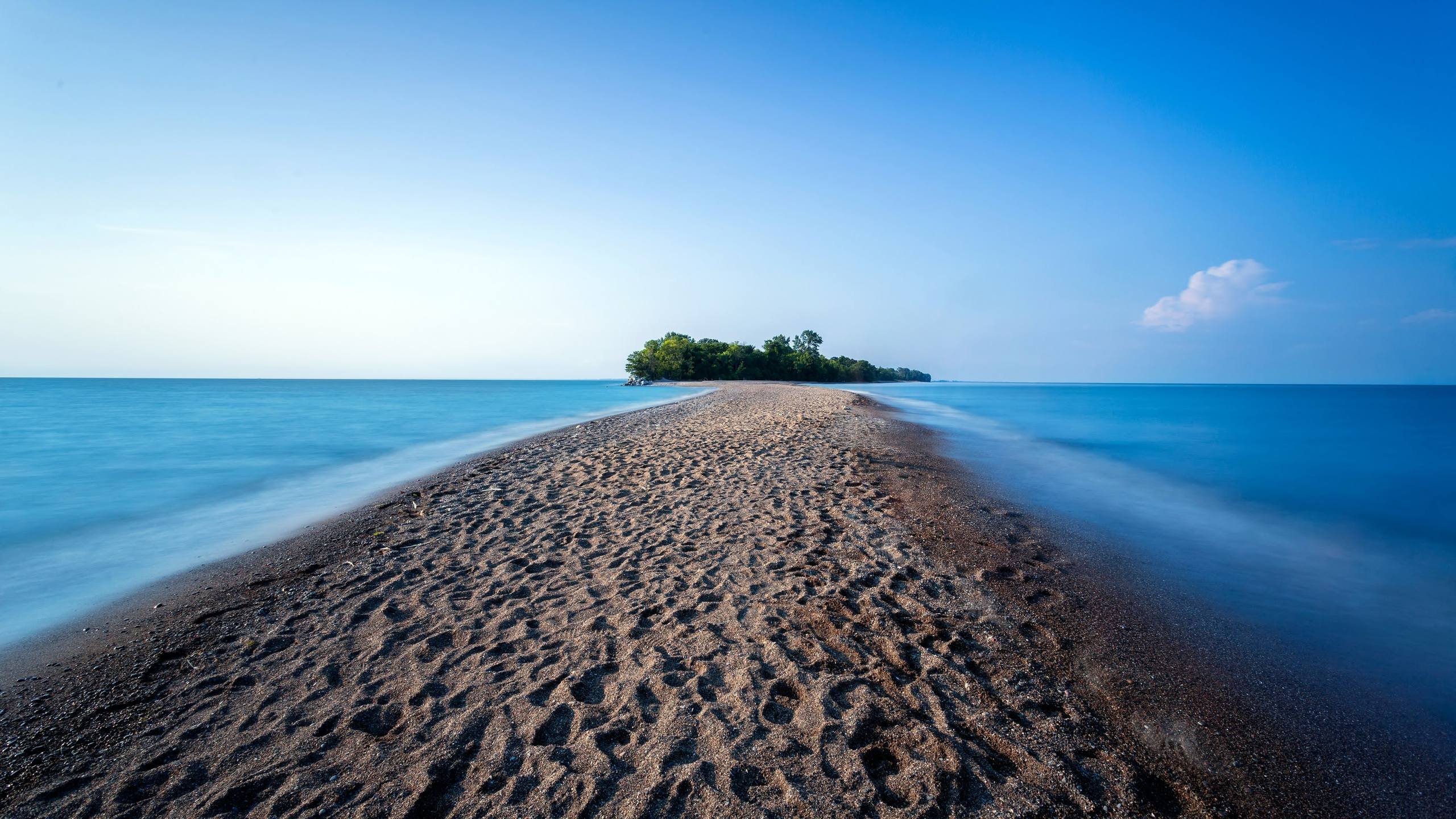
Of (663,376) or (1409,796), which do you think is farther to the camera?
(663,376)

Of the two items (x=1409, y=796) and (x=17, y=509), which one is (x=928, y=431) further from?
(x=17, y=509)

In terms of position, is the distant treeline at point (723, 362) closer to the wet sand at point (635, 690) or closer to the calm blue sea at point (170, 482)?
the calm blue sea at point (170, 482)

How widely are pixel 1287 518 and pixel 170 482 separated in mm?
25439

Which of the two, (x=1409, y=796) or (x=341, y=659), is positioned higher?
(x=341, y=659)

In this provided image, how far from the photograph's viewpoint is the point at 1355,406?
56.0 metres

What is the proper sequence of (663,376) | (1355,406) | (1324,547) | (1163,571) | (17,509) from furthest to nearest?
(663,376) → (1355,406) → (17,509) → (1324,547) → (1163,571)

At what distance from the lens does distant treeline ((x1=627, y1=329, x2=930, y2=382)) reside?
9138 cm

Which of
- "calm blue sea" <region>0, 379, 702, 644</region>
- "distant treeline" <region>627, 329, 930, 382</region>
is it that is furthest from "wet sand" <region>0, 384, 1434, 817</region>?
"distant treeline" <region>627, 329, 930, 382</region>

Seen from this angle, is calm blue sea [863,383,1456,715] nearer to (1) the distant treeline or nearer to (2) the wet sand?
(2) the wet sand

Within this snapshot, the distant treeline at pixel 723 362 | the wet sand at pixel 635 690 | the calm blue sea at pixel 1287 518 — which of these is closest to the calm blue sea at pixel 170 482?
the wet sand at pixel 635 690

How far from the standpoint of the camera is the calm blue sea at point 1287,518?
601 cm

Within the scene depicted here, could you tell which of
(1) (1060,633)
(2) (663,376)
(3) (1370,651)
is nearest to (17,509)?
(1) (1060,633)

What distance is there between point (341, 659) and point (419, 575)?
1659 millimetres

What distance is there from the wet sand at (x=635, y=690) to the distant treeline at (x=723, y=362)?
84529mm
